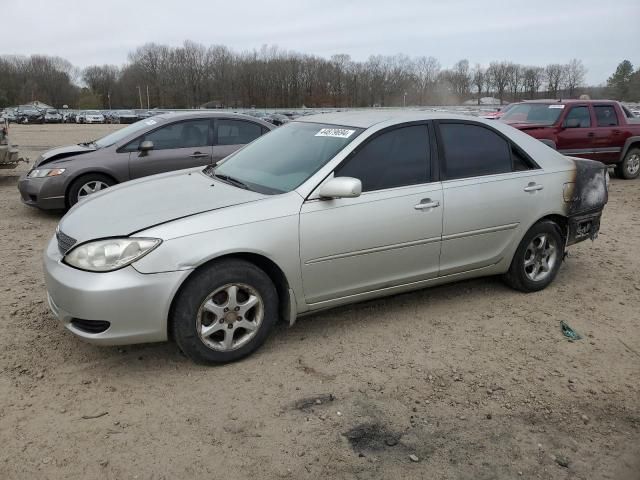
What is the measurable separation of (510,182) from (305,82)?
373 feet

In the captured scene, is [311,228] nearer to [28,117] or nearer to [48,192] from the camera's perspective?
[48,192]

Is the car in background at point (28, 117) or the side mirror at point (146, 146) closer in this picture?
the side mirror at point (146, 146)

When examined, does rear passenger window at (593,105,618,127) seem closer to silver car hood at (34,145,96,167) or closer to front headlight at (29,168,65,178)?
silver car hood at (34,145,96,167)

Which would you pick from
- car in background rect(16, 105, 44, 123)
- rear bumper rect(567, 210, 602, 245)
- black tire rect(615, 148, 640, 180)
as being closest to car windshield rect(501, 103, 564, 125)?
black tire rect(615, 148, 640, 180)

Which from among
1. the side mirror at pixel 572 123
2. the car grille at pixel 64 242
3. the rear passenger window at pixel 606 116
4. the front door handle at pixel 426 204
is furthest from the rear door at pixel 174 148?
the rear passenger window at pixel 606 116

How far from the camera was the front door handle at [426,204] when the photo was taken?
4.12 m

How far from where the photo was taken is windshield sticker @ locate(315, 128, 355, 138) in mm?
4133

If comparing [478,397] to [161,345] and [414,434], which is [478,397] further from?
[161,345]

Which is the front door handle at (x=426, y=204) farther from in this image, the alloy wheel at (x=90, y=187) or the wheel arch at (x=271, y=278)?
the alloy wheel at (x=90, y=187)

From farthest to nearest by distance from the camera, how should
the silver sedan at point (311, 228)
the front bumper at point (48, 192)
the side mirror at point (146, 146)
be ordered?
the side mirror at point (146, 146)
the front bumper at point (48, 192)
the silver sedan at point (311, 228)

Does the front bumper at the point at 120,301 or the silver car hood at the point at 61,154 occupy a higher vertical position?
the silver car hood at the point at 61,154

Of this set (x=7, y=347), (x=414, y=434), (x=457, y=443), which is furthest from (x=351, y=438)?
(x=7, y=347)

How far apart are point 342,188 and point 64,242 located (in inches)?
73.0

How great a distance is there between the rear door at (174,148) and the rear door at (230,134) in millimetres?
114
